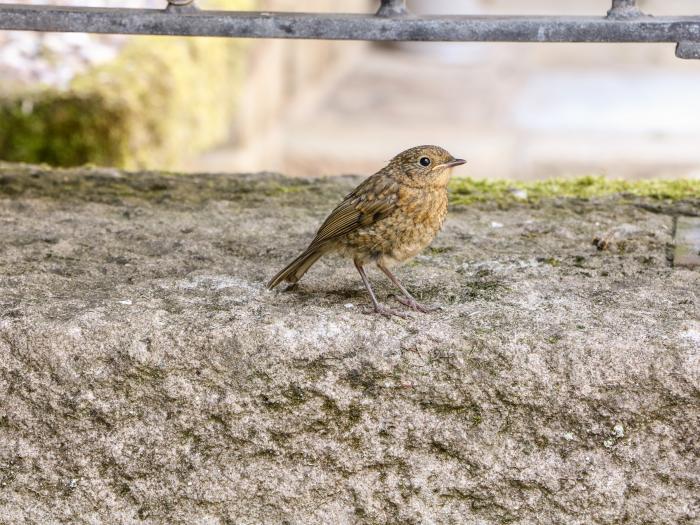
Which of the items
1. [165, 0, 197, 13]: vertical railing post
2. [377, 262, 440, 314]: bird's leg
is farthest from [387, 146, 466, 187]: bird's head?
[165, 0, 197, 13]: vertical railing post

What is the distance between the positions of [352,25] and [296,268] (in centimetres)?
78

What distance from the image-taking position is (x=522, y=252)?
3605 millimetres

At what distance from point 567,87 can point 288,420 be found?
404 inches

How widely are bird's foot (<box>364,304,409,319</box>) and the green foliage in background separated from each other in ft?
10.8

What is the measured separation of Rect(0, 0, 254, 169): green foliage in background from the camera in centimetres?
590

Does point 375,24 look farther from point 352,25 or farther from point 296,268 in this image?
point 296,268

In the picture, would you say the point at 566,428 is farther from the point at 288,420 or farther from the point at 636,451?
the point at 288,420

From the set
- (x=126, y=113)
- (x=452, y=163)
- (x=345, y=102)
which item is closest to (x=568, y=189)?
(x=452, y=163)

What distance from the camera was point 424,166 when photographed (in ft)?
11.2

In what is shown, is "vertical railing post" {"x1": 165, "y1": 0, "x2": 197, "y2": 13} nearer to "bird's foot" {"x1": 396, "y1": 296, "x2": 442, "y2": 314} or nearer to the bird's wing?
the bird's wing

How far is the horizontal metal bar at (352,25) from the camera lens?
3.30 meters

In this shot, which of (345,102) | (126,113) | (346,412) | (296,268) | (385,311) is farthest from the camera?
(345,102)

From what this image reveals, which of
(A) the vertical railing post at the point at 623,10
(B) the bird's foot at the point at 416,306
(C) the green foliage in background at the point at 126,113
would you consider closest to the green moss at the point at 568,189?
(A) the vertical railing post at the point at 623,10

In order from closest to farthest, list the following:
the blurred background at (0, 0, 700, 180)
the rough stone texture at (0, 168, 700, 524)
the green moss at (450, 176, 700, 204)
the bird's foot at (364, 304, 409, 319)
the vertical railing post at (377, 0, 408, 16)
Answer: the rough stone texture at (0, 168, 700, 524), the bird's foot at (364, 304, 409, 319), the vertical railing post at (377, 0, 408, 16), the green moss at (450, 176, 700, 204), the blurred background at (0, 0, 700, 180)
